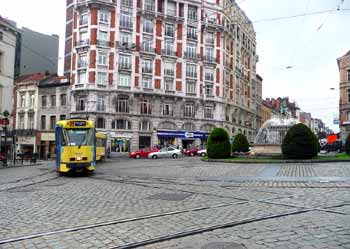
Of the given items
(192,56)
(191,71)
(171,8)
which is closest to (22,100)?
(191,71)

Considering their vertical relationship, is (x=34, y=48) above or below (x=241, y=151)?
above

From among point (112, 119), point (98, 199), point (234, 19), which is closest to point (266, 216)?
point (98, 199)

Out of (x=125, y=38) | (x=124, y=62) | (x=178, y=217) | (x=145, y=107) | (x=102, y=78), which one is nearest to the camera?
(x=178, y=217)

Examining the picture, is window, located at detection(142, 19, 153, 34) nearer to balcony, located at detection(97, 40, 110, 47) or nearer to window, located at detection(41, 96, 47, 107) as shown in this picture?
balcony, located at detection(97, 40, 110, 47)

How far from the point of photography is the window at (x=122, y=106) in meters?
49.8

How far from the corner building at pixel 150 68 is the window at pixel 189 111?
0.16 metres

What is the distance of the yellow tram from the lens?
1700 centimetres

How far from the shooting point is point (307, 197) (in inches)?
372

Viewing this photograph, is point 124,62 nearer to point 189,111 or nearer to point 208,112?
point 189,111

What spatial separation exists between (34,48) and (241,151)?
41.9 meters

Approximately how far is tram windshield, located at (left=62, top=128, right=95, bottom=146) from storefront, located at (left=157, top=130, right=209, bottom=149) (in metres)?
34.3

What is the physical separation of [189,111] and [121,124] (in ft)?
37.2

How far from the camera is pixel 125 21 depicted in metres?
51.3

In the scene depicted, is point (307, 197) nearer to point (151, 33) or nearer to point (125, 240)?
point (125, 240)
